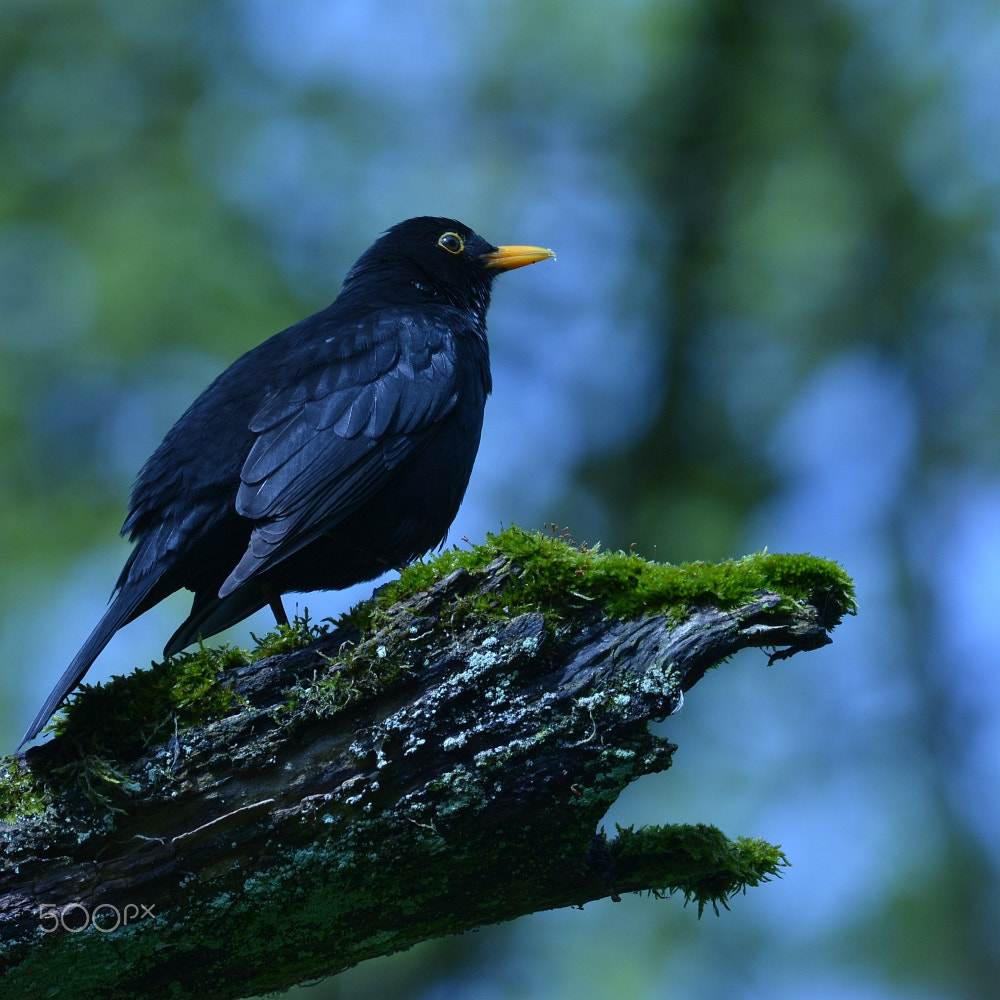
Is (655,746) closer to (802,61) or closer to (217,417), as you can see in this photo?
(217,417)

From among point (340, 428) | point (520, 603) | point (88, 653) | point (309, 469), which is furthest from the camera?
point (340, 428)

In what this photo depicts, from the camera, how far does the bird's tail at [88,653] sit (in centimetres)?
324

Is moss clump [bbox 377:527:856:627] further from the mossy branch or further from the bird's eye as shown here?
the bird's eye

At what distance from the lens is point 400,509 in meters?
4.61

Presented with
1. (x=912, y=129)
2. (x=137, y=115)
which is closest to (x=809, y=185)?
(x=912, y=129)

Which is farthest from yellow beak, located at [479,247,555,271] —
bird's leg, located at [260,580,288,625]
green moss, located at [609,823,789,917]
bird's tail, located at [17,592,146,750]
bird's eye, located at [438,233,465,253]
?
green moss, located at [609,823,789,917]

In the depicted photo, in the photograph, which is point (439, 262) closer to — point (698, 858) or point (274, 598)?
point (274, 598)

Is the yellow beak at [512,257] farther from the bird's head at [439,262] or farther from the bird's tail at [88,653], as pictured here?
the bird's tail at [88,653]

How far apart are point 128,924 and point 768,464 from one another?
7484mm

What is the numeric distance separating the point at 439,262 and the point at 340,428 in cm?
217

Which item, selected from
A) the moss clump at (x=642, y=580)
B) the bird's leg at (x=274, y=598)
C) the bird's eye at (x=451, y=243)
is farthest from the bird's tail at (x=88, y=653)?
the bird's eye at (x=451, y=243)

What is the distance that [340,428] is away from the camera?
4.46m

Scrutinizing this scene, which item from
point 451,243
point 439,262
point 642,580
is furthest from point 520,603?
point 451,243

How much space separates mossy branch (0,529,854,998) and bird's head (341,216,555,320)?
3.13m
